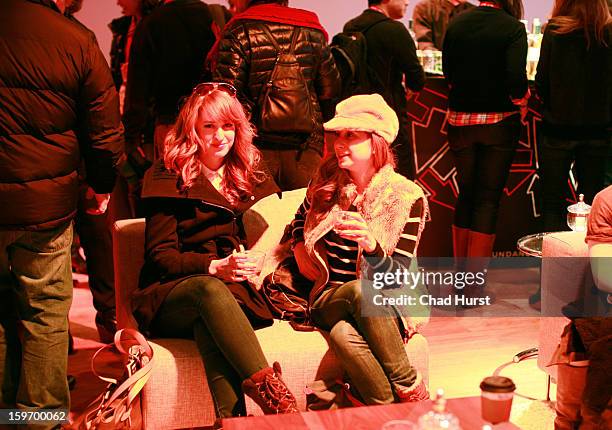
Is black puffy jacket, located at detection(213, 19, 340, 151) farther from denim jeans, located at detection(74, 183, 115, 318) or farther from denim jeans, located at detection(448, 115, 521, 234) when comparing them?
denim jeans, located at detection(448, 115, 521, 234)

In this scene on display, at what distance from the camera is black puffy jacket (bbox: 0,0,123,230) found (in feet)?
9.57

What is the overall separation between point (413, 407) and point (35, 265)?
53.1 inches

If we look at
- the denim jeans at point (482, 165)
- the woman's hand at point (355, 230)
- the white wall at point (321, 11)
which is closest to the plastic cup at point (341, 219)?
the woman's hand at point (355, 230)

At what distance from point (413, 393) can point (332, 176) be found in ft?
2.69

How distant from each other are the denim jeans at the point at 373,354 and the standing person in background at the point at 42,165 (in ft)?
3.18

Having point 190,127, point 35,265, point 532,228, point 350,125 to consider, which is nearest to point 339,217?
point 350,125

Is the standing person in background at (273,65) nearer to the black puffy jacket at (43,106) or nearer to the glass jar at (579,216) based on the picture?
the black puffy jacket at (43,106)

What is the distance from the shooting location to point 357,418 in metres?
2.47

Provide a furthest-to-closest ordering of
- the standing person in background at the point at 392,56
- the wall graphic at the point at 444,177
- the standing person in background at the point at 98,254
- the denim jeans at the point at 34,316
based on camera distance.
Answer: the wall graphic at the point at 444,177 < the standing person in background at the point at 392,56 < the standing person in background at the point at 98,254 < the denim jeans at the point at 34,316

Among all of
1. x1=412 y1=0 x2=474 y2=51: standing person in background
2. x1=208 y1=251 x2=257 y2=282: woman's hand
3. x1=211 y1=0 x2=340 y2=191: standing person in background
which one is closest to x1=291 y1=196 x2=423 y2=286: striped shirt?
x1=208 y1=251 x2=257 y2=282: woman's hand

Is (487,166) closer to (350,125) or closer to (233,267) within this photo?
(350,125)

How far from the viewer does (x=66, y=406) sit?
323cm

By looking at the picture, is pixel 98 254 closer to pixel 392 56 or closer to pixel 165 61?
pixel 165 61

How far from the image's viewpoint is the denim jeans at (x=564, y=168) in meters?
4.87
